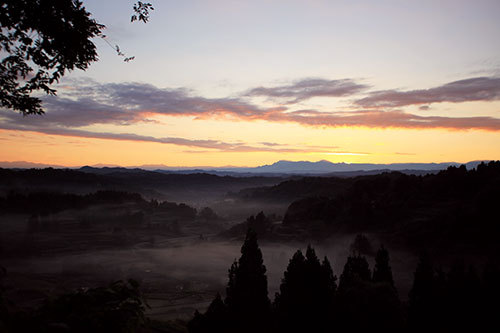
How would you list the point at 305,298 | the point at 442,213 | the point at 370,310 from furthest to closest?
the point at 442,213 → the point at 305,298 → the point at 370,310

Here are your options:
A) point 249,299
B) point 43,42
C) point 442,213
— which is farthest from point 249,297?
point 442,213

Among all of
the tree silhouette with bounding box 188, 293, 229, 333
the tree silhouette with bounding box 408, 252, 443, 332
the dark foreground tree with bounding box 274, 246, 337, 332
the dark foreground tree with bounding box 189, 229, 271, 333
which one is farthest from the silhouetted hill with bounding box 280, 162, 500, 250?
the tree silhouette with bounding box 188, 293, 229, 333

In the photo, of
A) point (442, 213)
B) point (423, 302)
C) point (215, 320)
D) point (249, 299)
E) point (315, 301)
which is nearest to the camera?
point (249, 299)

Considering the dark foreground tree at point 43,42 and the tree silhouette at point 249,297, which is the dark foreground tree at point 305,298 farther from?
the dark foreground tree at point 43,42

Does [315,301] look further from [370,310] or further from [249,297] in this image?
[370,310]

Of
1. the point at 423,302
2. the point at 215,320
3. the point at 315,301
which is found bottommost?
the point at 215,320

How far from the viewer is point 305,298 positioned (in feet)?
167

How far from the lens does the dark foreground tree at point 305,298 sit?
48375mm

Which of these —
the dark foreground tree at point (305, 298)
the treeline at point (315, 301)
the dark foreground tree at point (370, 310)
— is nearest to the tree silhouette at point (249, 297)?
the treeline at point (315, 301)

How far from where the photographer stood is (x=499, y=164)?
178 meters

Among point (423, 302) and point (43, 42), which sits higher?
point (43, 42)

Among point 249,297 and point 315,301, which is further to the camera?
point 315,301

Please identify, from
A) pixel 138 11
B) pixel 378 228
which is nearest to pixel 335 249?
pixel 378 228

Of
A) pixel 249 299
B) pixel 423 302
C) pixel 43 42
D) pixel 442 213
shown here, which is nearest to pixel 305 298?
pixel 249 299
